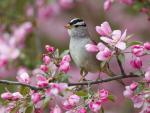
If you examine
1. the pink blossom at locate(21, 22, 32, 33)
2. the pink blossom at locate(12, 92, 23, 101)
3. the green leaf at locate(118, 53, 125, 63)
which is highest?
the pink blossom at locate(21, 22, 32, 33)

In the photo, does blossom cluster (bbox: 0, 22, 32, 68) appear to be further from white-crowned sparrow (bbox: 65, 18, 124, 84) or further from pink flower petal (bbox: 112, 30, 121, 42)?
pink flower petal (bbox: 112, 30, 121, 42)

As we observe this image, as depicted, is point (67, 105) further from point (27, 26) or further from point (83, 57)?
point (27, 26)

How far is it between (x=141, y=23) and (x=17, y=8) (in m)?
1.81

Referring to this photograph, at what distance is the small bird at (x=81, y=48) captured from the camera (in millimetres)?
3537

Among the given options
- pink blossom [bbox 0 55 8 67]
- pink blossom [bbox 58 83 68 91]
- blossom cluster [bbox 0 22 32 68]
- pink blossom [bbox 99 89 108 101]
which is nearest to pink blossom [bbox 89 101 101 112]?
pink blossom [bbox 99 89 108 101]

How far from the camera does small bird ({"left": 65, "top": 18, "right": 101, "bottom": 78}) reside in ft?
11.6

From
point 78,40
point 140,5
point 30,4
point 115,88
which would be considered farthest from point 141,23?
point 78,40

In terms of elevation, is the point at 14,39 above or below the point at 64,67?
above

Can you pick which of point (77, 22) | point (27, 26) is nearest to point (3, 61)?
point (27, 26)

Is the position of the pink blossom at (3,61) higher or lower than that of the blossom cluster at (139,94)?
higher

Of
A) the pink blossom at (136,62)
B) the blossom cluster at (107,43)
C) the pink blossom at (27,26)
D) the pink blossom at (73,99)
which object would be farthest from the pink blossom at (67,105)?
the pink blossom at (27,26)

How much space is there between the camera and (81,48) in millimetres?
3574

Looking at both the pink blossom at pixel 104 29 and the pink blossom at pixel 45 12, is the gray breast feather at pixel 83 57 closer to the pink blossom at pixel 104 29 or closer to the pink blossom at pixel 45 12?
the pink blossom at pixel 104 29

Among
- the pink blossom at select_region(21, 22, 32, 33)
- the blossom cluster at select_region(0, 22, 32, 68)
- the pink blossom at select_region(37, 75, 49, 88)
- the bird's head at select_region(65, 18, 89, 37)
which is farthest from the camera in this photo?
the pink blossom at select_region(21, 22, 32, 33)
